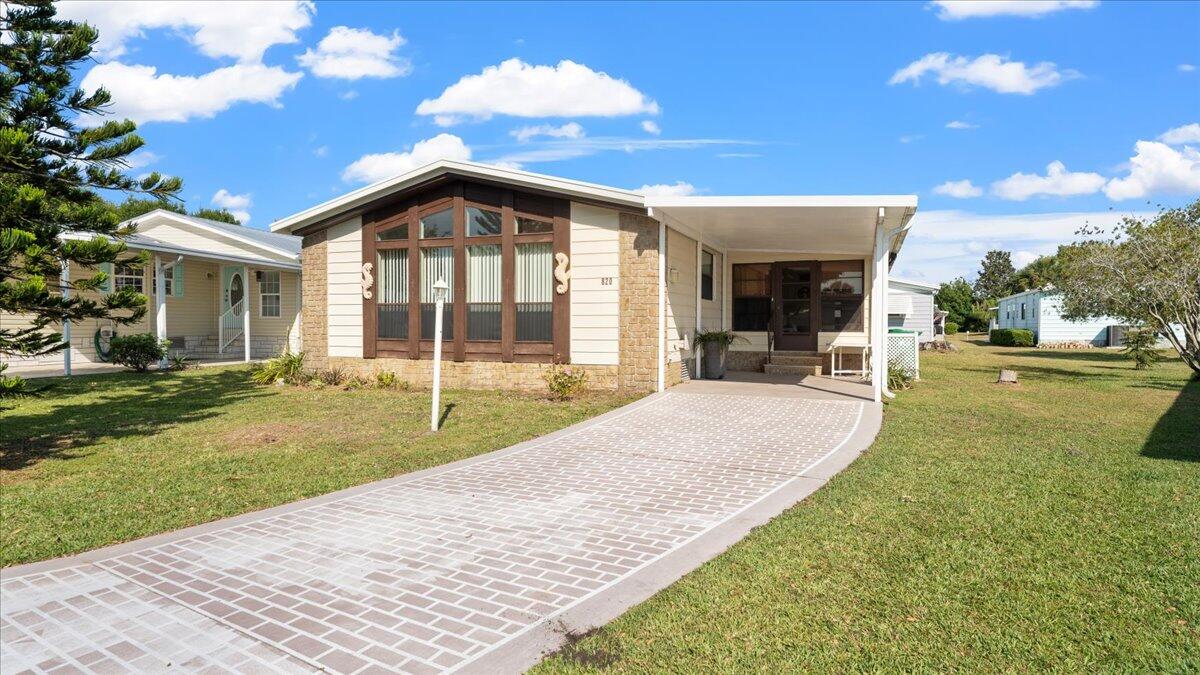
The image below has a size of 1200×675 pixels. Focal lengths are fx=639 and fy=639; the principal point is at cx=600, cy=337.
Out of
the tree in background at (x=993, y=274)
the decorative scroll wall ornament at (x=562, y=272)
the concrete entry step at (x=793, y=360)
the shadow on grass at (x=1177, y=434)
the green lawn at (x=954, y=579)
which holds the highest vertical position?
the tree in background at (x=993, y=274)

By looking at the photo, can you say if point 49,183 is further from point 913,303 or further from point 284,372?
point 913,303

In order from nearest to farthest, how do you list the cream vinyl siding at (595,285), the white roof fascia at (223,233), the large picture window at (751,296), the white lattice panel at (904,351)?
the cream vinyl siding at (595,285) → the white lattice panel at (904,351) → the large picture window at (751,296) → the white roof fascia at (223,233)

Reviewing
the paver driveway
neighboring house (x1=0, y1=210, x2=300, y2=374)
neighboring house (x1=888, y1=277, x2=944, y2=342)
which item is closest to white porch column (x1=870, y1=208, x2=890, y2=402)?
the paver driveway

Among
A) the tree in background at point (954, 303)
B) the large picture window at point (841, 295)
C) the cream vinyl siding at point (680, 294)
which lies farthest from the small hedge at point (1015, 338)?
the cream vinyl siding at point (680, 294)

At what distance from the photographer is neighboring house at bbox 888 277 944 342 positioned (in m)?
25.1

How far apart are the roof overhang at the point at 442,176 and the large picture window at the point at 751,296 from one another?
5927 millimetres

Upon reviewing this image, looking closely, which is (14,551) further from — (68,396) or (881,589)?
(68,396)

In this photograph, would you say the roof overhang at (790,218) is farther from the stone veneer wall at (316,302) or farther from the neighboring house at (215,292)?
the neighboring house at (215,292)

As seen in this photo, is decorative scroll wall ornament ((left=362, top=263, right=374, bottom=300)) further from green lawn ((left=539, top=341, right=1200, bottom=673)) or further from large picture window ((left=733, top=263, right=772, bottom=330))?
green lawn ((left=539, top=341, right=1200, bottom=673))

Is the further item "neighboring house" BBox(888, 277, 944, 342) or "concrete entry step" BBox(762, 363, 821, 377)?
"neighboring house" BBox(888, 277, 944, 342)

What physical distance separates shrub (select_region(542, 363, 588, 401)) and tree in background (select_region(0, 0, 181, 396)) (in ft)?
19.5

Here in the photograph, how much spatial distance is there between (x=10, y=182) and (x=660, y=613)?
861cm

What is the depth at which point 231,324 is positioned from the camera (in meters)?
21.0

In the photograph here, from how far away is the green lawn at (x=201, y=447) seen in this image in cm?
504
